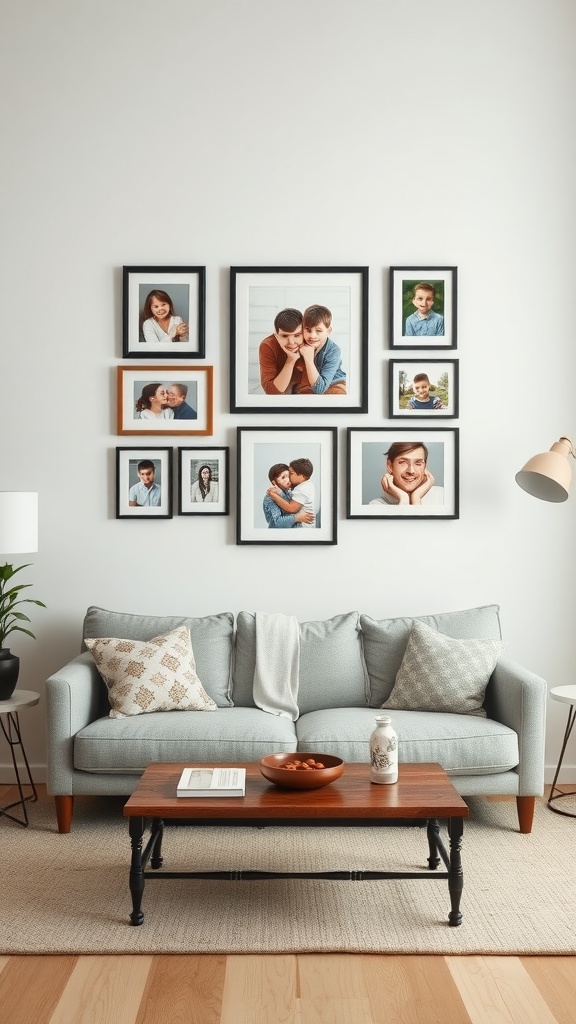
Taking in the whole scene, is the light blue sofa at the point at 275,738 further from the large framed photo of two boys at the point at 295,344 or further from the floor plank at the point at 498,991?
the large framed photo of two boys at the point at 295,344

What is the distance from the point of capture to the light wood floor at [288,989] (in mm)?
2223

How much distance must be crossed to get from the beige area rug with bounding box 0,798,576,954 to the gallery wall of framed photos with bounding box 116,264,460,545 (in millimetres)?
1444

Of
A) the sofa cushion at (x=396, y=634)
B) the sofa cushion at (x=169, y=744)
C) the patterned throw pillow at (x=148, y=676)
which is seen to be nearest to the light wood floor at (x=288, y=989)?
the sofa cushion at (x=169, y=744)

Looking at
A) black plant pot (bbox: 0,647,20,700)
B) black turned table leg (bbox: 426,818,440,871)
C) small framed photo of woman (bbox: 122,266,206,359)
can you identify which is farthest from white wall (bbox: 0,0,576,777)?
black turned table leg (bbox: 426,818,440,871)

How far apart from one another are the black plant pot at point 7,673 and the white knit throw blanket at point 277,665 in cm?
102

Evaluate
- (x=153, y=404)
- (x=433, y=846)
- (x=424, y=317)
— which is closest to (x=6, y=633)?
(x=153, y=404)

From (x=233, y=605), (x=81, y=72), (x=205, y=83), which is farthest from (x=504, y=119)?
(x=233, y=605)

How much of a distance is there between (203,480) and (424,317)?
4.29 ft

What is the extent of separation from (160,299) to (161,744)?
208 cm

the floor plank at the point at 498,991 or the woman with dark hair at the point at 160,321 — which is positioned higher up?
the woman with dark hair at the point at 160,321

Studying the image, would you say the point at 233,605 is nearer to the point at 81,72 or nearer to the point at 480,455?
the point at 480,455

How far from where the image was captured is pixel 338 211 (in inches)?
170

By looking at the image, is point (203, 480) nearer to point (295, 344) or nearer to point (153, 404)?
point (153, 404)

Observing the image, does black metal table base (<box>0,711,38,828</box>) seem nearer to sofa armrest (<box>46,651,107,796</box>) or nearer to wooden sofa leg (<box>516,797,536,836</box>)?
sofa armrest (<box>46,651,107,796</box>)
